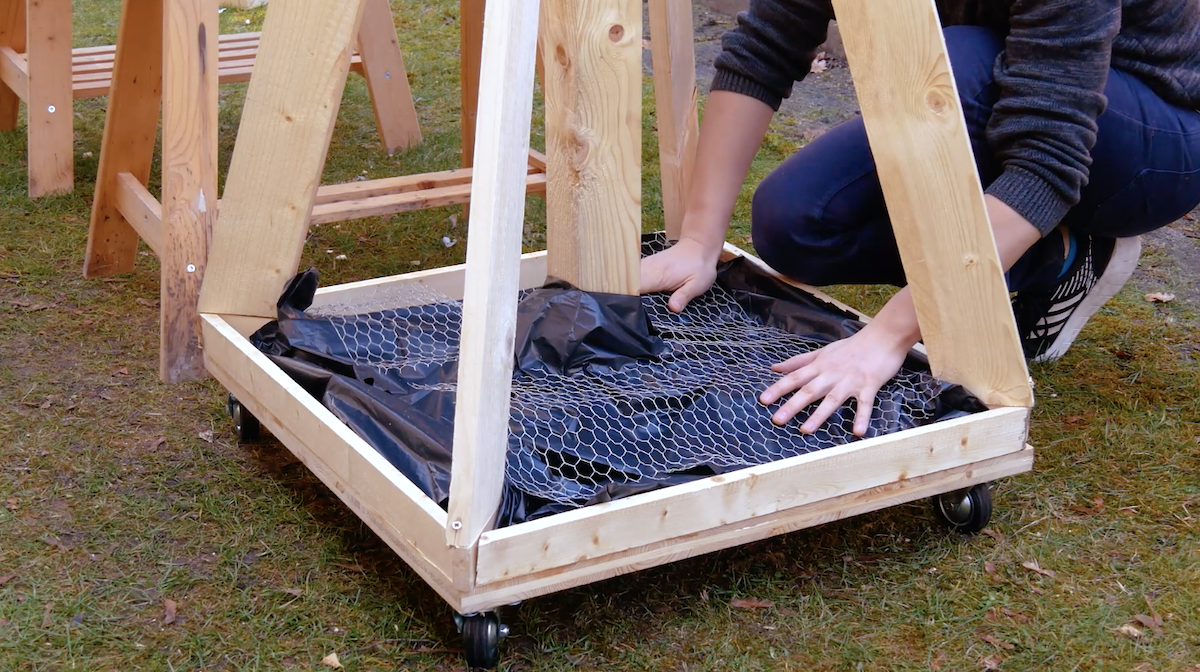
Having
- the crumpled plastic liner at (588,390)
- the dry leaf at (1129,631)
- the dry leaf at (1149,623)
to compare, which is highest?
the crumpled plastic liner at (588,390)

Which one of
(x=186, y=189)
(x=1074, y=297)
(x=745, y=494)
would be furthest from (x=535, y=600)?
(x=1074, y=297)

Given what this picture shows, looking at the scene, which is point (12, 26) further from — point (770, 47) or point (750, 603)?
point (750, 603)

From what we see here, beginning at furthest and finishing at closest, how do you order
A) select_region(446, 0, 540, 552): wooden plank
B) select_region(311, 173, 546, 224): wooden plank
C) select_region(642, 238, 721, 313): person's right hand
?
1. select_region(311, 173, 546, 224): wooden plank
2. select_region(642, 238, 721, 313): person's right hand
3. select_region(446, 0, 540, 552): wooden plank

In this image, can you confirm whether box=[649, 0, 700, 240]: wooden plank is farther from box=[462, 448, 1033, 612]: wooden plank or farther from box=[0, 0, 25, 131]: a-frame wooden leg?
box=[0, 0, 25, 131]: a-frame wooden leg

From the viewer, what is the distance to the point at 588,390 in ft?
4.65

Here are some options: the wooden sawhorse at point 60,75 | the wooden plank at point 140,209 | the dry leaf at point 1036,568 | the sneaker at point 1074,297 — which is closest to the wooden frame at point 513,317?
the dry leaf at point 1036,568

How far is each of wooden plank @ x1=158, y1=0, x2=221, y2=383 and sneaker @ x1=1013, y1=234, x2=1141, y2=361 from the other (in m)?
1.26

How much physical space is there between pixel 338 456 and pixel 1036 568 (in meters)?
0.81

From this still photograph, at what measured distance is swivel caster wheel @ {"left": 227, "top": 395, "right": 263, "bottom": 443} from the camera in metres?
1.46

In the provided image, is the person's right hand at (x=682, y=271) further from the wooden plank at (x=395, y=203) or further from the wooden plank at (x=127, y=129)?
the wooden plank at (x=127, y=129)

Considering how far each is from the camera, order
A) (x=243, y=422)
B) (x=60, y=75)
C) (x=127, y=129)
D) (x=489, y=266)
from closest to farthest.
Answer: (x=489, y=266) < (x=243, y=422) < (x=127, y=129) < (x=60, y=75)

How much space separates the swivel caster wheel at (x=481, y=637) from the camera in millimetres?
1064

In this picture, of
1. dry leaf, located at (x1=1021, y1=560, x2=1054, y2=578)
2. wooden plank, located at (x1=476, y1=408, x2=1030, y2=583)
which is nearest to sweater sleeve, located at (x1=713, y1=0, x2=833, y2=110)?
wooden plank, located at (x1=476, y1=408, x2=1030, y2=583)

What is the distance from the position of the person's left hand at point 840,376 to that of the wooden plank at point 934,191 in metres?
0.06
